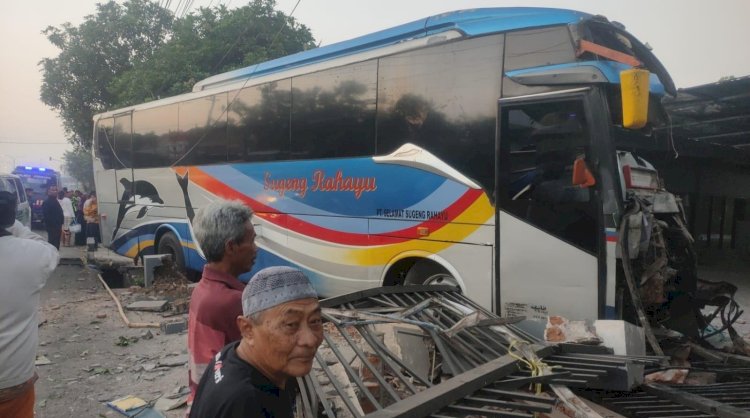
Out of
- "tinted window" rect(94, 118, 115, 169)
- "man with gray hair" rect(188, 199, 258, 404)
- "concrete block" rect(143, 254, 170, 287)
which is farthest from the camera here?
"tinted window" rect(94, 118, 115, 169)

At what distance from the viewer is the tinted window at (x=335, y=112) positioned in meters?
6.19

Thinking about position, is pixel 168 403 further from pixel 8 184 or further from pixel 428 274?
pixel 8 184

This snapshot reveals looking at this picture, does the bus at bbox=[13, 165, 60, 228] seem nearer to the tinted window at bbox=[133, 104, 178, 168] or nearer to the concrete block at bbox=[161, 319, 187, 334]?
the tinted window at bbox=[133, 104, 178, 168]

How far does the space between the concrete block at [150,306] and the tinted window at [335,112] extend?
3.09 m

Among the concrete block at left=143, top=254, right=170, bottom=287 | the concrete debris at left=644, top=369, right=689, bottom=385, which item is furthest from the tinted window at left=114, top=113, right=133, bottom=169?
the concrete debris at left=644, top=369, right=689, bottom=385

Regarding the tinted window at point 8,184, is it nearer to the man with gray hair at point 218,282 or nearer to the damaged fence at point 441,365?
the damaged fence at point 441,365

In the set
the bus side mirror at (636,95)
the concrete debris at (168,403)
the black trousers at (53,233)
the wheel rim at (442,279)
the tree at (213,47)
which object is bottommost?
the concrete debris at (168,403)

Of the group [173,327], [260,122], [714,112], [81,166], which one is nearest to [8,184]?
[260,122]

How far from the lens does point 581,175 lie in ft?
13.9

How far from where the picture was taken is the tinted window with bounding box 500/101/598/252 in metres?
4.46

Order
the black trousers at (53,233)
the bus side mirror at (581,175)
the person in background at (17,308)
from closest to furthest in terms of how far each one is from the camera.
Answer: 1. the person in background at (17,308)
2. the bus side mirror at (581,175)
3. the black trousers at (53,233)

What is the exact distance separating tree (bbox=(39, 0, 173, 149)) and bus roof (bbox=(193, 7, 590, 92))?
56.7 ft

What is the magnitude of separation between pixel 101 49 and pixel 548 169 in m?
22.7

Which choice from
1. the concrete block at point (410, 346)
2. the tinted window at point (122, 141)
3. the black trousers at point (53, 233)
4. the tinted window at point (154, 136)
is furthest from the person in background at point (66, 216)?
the concrete block at point (410, 346)
